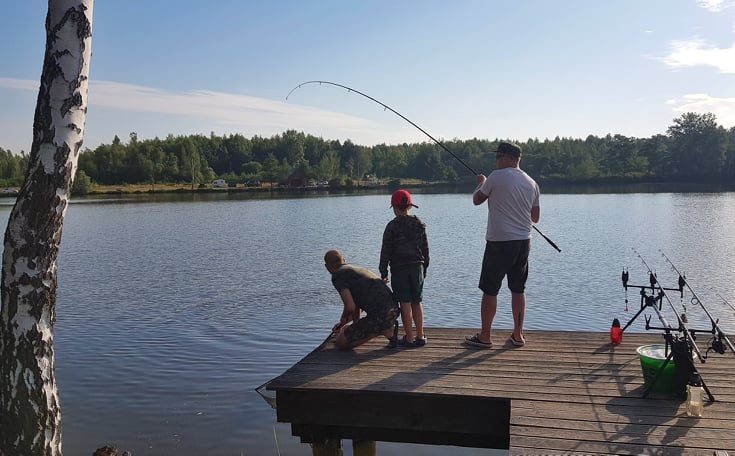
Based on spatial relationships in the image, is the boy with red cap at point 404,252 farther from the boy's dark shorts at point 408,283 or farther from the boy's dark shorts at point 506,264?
the boy's dark shorts at point 506,264

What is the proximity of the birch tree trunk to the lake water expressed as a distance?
3564mm

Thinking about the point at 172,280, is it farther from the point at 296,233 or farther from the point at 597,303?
the point at 296,233

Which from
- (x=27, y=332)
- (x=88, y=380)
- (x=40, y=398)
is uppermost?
(x=27, y=332)

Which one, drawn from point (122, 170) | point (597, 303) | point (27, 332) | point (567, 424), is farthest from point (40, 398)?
point (122, 170)

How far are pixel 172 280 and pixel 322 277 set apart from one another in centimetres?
409

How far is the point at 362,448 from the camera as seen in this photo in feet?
20.2

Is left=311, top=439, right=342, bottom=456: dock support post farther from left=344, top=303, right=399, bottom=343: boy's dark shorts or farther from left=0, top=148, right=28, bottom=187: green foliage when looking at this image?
left=0, top=148, right=28, bottom=187: green foliage

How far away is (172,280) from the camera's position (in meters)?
17.5

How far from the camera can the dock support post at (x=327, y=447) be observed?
5.55 meters

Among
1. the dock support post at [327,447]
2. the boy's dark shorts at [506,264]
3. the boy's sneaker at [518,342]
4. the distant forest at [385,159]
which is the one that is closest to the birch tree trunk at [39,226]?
the dock support post at [327,447]

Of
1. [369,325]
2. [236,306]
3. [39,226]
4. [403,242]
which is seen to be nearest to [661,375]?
[403,242]

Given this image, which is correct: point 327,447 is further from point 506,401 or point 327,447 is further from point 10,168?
point 10,168

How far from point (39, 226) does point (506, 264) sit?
3917 mm

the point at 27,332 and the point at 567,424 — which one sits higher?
the point at 27,332
